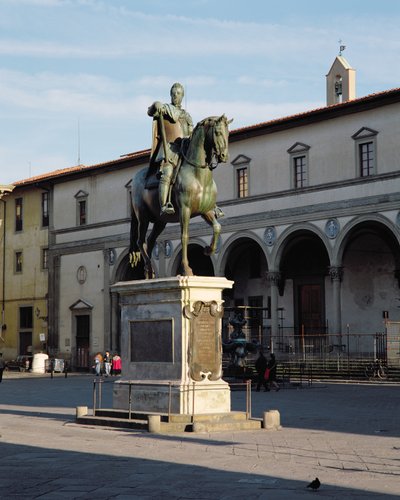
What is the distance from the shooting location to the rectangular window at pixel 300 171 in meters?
43.7

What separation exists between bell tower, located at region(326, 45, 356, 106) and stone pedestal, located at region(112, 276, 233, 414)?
48.5 m

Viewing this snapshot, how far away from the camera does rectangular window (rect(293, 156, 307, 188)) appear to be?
43.7 m

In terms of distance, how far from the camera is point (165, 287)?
16.3m

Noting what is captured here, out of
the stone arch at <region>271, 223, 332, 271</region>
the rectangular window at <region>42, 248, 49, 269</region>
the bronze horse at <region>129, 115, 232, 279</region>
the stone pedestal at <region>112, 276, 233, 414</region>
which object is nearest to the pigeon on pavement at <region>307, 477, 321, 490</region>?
A: the stone pedestal at <region>112, 276, 233, 414</region>

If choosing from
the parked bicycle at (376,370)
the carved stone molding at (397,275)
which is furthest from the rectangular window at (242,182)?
the parked bicycle at (376,370)

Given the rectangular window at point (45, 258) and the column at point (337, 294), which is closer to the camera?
the column at point (337, 294)

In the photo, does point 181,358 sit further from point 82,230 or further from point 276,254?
point 82,230

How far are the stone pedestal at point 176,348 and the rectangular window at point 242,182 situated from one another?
29858 millimetres

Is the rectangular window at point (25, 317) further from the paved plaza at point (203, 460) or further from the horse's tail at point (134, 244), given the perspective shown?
the horse's tail at point (134, 244)

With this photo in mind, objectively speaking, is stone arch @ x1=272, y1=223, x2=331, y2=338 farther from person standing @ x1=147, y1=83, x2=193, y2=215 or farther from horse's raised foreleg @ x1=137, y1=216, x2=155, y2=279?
person standing @ x1=147, y1=83, x2=193, y2=215

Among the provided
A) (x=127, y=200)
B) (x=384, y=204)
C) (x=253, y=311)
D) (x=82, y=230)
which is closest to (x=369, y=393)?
(x=384, y=204)

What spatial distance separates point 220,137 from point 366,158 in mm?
25765

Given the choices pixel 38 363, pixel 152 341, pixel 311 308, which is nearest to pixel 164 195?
pixel 152 341

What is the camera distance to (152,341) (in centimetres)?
1658
